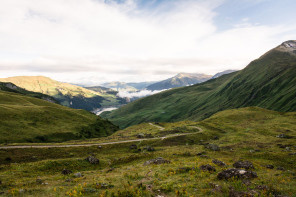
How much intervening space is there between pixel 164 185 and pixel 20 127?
85.7m

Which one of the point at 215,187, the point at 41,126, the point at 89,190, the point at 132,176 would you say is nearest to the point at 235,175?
the point at 215,187

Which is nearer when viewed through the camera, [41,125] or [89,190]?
[89,190]

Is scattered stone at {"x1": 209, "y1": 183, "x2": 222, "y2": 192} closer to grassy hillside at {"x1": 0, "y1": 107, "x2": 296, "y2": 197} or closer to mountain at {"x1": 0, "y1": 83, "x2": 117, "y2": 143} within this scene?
grassy hillside at {"x1": 0, "y1": 107, "x2": 296, "y2": 197}

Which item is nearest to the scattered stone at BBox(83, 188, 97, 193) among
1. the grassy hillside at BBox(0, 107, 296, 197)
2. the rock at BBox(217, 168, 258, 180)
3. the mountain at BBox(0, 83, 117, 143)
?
the grassy hillside at BBox(0, 107, 296, 197)

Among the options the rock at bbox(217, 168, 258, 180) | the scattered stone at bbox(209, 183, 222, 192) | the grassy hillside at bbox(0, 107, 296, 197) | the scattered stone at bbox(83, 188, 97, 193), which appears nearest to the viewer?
the scattered stone at bbox(209, 183, 222, 192)

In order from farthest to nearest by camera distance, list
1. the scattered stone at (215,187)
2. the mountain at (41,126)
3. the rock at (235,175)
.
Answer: the mountain at (41,126) → the rock at (235,175) → the scattered stone at (215,187)

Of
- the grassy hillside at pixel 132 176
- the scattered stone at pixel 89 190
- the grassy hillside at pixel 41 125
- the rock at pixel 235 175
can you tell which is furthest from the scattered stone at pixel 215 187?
the grassy hillside at pixel 41 125

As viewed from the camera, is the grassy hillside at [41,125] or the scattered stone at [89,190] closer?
the scattered stone at [89,190]

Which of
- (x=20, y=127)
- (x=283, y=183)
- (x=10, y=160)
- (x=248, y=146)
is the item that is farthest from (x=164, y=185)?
(x=20, y=127)

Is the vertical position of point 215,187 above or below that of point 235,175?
above

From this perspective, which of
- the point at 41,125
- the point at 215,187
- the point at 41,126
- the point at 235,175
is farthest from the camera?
the point at 41,125

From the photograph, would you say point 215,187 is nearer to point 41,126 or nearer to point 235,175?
point 235,175

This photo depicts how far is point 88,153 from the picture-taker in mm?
50031

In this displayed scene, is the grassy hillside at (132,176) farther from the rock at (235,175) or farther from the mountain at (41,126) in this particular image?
the mountain at (41,126)
